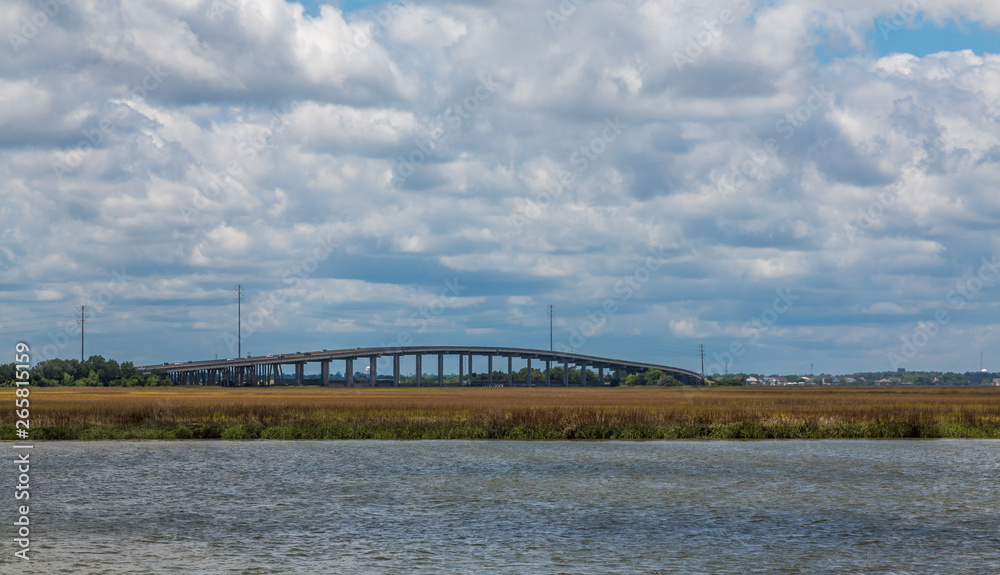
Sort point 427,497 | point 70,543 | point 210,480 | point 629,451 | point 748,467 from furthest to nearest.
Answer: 1. point 629,451
2. point 748,467
3. point 210,480
4. point 427,497
5. point 70,543

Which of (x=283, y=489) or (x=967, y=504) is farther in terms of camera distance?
(x=283, y=489)

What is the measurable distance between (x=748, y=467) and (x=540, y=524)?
59.4 feet

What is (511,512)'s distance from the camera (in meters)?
30.2

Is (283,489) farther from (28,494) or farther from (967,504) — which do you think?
(967,504)

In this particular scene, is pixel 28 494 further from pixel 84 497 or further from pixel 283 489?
pixel 283 489

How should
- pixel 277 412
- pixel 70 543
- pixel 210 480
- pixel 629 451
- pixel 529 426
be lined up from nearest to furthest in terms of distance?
pixel 70 543
pixel 210 480
pixel 629 451
pixel 529 426
pixel 277 412

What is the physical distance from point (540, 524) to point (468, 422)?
34.9 metres

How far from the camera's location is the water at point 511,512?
2247 centimetres

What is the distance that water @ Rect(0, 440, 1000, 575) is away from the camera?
73.7 feet

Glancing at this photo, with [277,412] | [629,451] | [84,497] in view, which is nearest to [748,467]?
[629,451]

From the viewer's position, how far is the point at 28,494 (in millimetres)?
32844

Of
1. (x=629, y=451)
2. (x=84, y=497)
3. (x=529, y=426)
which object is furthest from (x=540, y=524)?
(x=529, y=426)

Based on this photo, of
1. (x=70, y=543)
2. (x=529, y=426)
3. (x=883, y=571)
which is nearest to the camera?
(x=883, y=571)

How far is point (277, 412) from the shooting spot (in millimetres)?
67062
